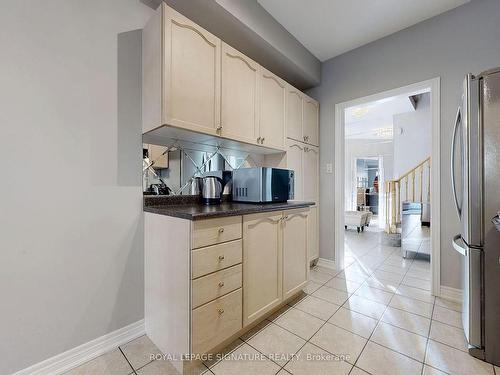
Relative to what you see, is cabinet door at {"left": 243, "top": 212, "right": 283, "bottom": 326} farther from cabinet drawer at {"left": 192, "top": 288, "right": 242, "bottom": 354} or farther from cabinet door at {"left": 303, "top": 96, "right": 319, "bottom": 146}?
cabinet door at {"left": 303, "top": 96, "right": 319, "bottom": 146}

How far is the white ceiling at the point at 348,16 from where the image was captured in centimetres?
199

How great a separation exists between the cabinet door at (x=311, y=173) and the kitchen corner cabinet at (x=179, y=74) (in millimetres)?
1412

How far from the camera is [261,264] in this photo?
1588 mm

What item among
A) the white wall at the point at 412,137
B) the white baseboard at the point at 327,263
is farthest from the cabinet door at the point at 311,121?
the white wall at the point at 412,137

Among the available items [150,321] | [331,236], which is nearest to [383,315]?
[331,236]

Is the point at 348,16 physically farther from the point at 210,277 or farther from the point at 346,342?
the point at 346,342

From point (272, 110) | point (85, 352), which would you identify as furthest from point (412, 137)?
point (85, 352)

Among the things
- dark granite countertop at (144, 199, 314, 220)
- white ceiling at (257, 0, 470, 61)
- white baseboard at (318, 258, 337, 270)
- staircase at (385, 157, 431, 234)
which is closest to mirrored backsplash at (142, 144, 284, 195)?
dark granite countertop at (144, 199, 314, 220)

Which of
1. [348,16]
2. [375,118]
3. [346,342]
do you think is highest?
[375,118]

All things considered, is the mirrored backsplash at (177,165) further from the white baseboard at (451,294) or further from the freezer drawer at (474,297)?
the white baseboard at (451,294)

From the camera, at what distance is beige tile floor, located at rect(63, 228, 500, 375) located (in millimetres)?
1268

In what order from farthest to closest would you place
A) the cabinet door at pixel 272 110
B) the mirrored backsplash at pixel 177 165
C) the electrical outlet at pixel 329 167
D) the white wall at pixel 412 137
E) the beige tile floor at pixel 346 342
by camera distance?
the white wall at pixel 412 137, the electrical outlet at pixel 329 167, the cabinet door at pixel 272 110, the mirrored backsplash at pixel 177 165, the beige tile floor at pixel 346 342

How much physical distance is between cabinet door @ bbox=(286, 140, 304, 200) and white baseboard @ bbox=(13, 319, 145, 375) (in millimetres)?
1864

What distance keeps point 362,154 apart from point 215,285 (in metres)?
7.50
